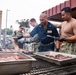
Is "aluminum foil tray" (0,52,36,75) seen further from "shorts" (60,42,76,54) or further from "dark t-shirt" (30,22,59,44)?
"dark t-shirt" (30,22,59,44)

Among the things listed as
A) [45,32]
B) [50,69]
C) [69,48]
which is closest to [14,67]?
[50,69]

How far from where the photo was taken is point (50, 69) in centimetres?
126

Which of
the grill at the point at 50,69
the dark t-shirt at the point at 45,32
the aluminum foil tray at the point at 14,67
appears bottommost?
the grill at the point at 50,69

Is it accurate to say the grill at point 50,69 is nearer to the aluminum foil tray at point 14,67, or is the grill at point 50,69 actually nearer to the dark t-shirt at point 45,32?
the aluminum foil tray at point 14,67

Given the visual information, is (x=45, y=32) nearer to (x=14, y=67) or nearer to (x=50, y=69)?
(x=50, y=69)

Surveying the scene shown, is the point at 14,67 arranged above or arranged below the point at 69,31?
below

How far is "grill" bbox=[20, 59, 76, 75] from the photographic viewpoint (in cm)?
117

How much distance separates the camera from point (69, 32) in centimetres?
221

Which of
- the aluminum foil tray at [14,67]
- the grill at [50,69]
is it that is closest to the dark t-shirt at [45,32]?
the grill at [50,69]

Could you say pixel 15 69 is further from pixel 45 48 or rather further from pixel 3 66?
pixel 45 48

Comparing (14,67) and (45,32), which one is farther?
(45,32)

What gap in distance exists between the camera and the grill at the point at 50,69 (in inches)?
45.9

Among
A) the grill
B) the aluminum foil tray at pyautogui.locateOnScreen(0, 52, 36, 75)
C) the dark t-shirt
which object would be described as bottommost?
the grill

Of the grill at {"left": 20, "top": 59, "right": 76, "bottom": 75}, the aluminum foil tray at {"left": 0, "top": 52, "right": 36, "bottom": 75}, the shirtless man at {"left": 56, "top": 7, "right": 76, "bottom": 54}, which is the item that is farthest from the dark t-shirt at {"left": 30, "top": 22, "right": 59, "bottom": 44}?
the aluminum foil tray at {"left": 0, "top": 52, "right": 36, "bottom": 75}
